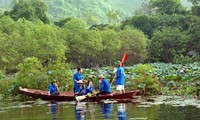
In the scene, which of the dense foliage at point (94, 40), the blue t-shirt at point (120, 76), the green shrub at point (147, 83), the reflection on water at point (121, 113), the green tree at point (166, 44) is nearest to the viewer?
the reflection on water at point (121, 113)

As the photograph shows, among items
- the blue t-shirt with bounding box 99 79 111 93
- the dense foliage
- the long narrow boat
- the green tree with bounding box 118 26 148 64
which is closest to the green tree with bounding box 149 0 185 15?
the dense foliage

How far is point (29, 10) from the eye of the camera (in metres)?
73.3

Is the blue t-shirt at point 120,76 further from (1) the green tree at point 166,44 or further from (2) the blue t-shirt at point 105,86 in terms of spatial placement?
(1) the green tree at point 166,44

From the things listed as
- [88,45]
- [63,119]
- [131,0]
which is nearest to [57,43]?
[88,45]

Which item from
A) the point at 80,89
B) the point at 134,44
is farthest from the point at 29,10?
the point at 80,89

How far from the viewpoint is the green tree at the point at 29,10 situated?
241 ft

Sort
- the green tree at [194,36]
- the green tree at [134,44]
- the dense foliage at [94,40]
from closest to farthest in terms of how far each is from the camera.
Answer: the dense foliage at [94,40], the green tree at [194,36], the green tree at [134,44]

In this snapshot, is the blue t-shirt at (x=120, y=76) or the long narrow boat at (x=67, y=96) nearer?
the long narrow boat at (x=67, y=96)

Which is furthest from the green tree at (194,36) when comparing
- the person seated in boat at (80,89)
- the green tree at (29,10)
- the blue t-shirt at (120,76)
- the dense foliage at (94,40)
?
the person seated in boat at (80,89)

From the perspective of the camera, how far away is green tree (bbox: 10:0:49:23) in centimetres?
7331

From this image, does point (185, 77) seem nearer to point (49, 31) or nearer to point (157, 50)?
point (49, 31)

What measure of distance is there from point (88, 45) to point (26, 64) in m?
33.4

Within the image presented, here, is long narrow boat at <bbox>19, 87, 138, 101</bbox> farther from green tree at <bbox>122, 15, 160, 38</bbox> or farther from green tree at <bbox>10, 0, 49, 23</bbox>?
green tree at <bbox>122, 15, 160, 38</bbox>

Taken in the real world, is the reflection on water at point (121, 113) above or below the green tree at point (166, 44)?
below
